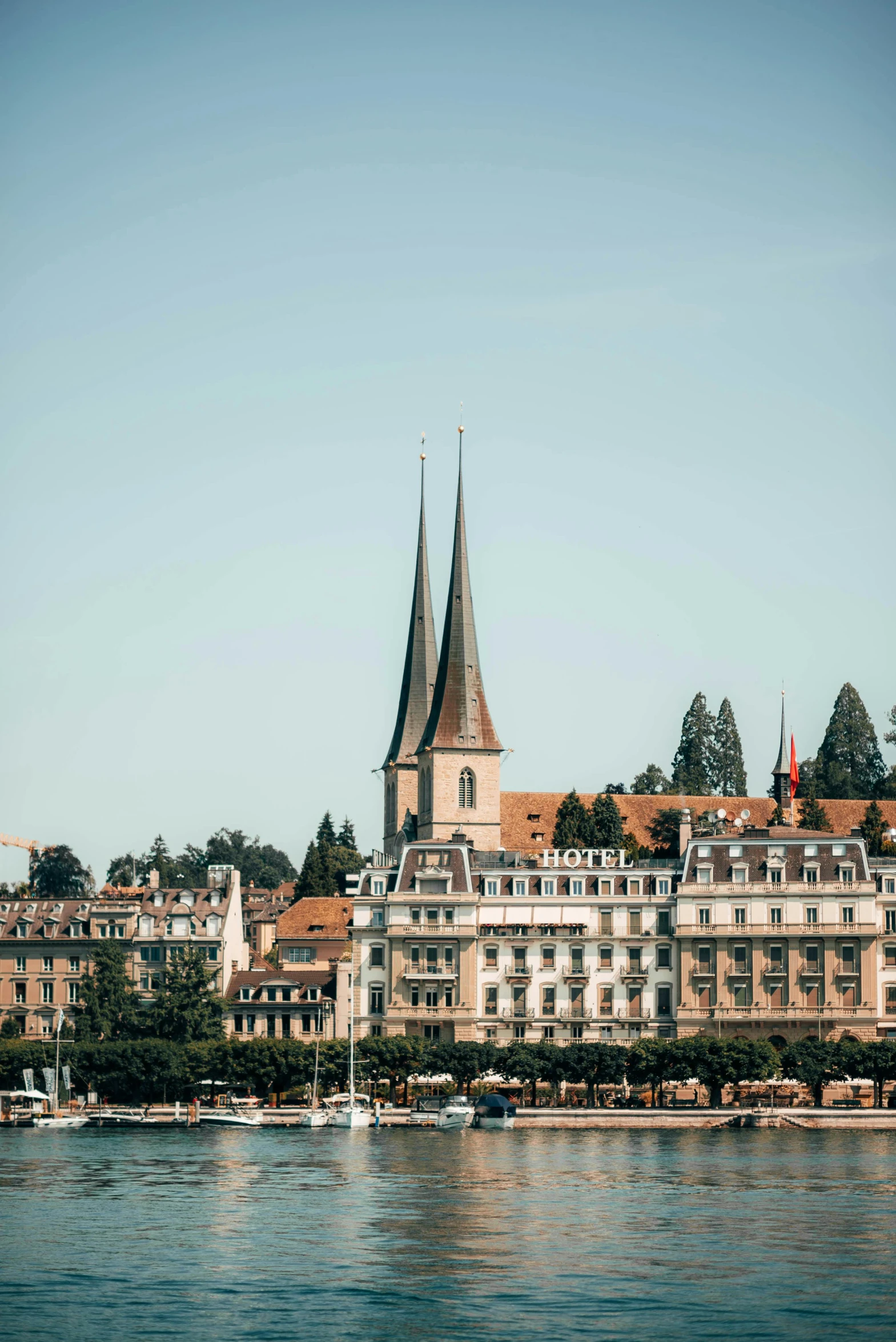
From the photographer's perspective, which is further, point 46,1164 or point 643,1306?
point 46,1164

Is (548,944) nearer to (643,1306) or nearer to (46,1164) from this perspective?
(46,1164)

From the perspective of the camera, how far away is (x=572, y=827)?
144 m

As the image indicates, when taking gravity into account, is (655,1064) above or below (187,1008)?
below

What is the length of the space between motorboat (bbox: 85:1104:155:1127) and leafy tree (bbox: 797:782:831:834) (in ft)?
184

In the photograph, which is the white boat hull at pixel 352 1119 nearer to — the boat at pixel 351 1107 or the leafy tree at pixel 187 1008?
the boat at pixel 351 1107

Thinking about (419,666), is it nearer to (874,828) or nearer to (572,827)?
(572,827)

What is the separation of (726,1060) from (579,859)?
1997cm

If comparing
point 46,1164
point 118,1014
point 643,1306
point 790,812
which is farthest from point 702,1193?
point 790,812

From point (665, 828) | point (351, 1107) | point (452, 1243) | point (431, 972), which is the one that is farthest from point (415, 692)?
point (452, 1243)

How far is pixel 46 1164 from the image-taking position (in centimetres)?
8375

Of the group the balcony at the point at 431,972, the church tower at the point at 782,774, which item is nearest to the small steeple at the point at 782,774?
the church tower at the point at 782,774

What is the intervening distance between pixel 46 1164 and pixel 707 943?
45927mm

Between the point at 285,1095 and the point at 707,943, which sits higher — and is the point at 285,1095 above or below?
below

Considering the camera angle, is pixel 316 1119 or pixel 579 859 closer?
pixel 316 1119
